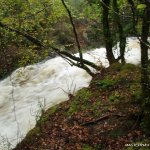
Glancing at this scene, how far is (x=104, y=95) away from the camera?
7566mm

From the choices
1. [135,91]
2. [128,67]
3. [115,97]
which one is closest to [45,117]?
[115,97]

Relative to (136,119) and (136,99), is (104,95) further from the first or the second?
(136,119)

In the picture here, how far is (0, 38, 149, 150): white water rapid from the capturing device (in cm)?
987

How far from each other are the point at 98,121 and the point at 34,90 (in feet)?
22.2

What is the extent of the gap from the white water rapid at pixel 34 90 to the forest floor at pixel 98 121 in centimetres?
120

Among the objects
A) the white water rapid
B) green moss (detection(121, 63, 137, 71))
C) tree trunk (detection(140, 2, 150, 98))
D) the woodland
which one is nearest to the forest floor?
the woodland

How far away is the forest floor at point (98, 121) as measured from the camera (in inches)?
233

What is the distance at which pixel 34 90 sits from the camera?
42.7 ft

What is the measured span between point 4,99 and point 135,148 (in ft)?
26.3

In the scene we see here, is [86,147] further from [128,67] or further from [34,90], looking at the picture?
[34,90]

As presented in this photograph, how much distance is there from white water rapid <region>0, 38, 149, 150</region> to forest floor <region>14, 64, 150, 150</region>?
3.95ft

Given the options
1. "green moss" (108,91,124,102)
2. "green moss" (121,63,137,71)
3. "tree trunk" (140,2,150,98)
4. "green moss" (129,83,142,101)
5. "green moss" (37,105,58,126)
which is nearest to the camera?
"tree trunk" (140,2,150,98)

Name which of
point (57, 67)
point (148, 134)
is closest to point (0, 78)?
point (57, 67)

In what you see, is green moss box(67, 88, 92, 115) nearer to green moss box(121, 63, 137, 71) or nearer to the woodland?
the woodland
